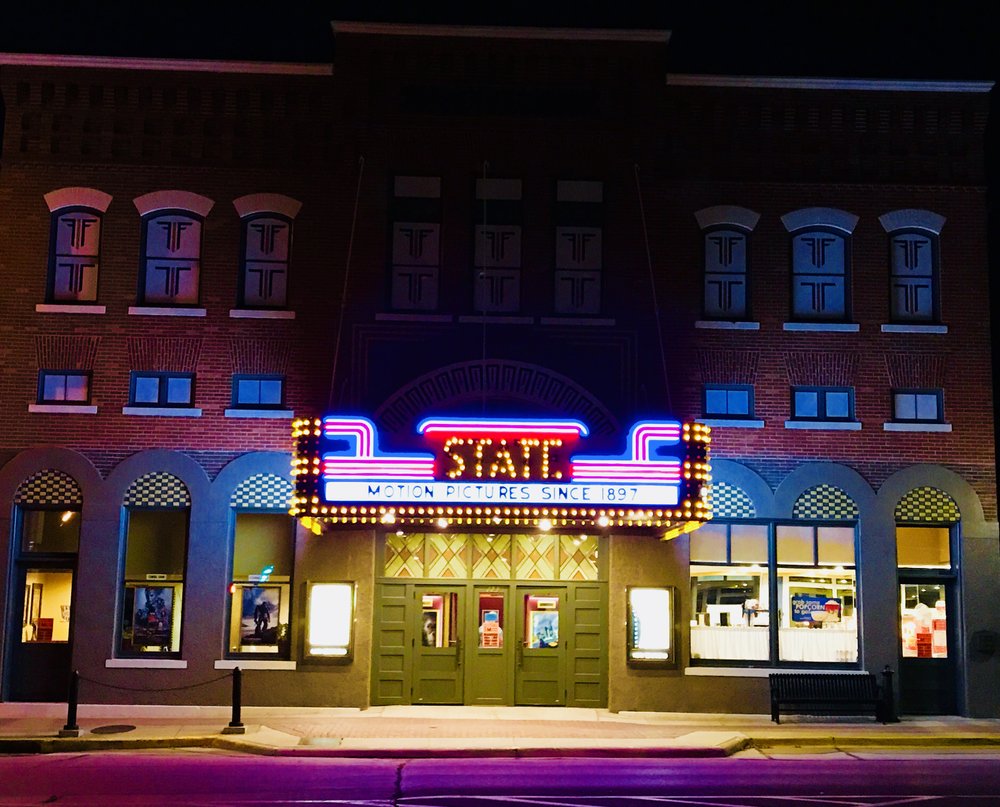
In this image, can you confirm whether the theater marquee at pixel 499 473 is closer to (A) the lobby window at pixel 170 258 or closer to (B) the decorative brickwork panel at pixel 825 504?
(B) the decorative brickwork panel at pixel 825 504

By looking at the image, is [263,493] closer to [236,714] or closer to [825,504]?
[236,714]

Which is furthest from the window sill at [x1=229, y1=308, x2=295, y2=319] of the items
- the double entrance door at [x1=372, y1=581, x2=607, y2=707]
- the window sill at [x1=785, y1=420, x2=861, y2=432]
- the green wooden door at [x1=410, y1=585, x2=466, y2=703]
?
the window sill at [x1=785, y1=420, x2=861, y2=432]

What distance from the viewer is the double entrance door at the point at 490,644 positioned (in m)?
21.3

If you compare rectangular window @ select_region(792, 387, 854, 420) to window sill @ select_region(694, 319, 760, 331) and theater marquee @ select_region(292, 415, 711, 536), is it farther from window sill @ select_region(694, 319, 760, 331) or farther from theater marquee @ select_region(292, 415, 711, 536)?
theater marquee @ select_region(292, 415, 711, 536)

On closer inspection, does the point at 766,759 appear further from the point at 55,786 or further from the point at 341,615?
the point at 55,786

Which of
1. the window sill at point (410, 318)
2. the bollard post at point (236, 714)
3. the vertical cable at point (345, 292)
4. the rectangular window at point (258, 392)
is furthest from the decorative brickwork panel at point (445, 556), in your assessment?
the bollard post at point (236, 714)

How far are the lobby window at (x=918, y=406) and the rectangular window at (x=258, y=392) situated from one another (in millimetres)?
12096

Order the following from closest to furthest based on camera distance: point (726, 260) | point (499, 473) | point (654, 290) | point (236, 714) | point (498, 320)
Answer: point (236, 714) → point (499, 473) → point (498, 320) → point (654, 290) → point (726, 260)

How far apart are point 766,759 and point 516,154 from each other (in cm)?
1223

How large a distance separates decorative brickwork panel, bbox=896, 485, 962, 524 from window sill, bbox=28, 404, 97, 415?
1583 cm

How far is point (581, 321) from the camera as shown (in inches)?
849

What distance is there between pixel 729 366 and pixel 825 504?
326 centimetres

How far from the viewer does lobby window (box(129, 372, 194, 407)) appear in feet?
70.3

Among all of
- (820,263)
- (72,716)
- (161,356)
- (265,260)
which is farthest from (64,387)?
(820,263)
